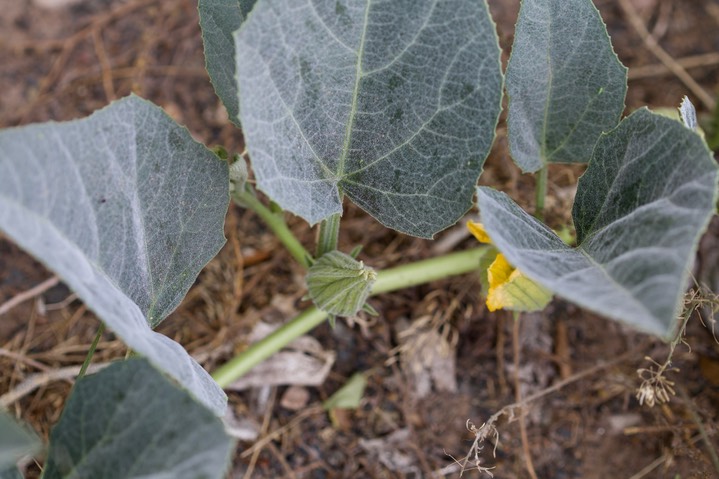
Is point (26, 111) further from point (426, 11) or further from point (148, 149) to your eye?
point (426, 11)

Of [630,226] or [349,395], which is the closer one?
[630,226]

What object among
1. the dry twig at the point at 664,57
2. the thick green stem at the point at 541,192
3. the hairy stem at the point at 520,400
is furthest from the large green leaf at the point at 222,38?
the dry twig at the point at 664,57

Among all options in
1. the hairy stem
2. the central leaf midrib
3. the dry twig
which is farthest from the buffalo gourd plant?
the dry twig

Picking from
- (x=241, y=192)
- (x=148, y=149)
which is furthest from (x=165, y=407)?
(x=241, y=192)

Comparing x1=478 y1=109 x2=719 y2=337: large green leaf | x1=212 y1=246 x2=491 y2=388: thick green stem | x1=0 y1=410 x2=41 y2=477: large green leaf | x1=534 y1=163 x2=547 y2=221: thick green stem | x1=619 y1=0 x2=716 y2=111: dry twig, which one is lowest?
x1=212 y1=246 x2=491 y2=388: thick green stem

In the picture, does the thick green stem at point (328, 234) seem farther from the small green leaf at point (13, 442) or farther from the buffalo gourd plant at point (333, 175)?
the small green leaf at point (13, 442)

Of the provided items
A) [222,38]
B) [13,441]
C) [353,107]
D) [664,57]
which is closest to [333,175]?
[353,107]

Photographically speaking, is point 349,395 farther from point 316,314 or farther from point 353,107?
point 353,107

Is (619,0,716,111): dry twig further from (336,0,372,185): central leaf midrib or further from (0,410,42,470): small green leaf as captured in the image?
(0,410,42,470): small green leaf
